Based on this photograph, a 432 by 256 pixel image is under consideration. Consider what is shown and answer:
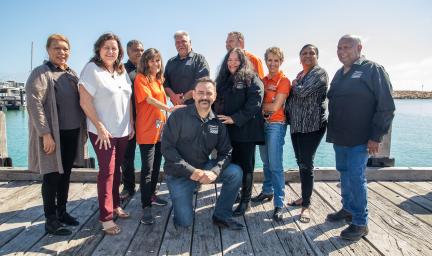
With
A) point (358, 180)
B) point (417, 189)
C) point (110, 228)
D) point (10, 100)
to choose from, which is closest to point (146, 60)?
point (110, 228)

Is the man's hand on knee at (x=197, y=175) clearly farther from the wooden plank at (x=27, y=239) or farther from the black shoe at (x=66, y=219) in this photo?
the wooden plank at (x=27, y=239)

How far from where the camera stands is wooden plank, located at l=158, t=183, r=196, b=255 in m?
3.22

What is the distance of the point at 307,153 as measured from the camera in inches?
160

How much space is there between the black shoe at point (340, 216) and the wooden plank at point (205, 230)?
4.89 feet

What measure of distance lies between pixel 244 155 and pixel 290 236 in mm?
1122

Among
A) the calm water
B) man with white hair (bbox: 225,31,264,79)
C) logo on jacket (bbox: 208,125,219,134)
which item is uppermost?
man with white hair (bbox: 225,31,264,79)

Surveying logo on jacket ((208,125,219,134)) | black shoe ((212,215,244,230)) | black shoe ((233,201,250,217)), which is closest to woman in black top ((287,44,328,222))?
black shoe ((233,201,250,217))

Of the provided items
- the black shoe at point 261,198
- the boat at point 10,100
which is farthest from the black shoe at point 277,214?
the boat at point 10,100

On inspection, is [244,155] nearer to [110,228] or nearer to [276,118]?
→ [276,118]

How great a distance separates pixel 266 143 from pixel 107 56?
7.43 ft

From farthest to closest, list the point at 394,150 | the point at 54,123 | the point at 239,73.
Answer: the point at 394,150
the point at 239,73
the point at 54,123

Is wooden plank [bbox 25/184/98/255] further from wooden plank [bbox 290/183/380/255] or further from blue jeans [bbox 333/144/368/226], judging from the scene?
blue jeans [bbox 333/144/368/226]

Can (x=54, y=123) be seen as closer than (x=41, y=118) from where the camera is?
No

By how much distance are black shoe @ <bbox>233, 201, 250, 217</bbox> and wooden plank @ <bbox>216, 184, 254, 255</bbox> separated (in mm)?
408
